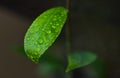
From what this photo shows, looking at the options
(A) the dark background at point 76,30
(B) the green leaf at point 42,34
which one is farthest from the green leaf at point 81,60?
(A) the dark background at point 76,30

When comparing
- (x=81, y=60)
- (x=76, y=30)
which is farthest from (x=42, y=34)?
(x=76, y=30)

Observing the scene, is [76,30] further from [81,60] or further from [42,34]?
[42,34]

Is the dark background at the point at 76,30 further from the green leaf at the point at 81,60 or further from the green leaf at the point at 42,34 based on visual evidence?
the green leaf at the point at 42,34

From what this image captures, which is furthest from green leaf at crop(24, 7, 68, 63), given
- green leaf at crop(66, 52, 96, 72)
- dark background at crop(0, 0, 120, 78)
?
dark background at crop(0, 0, 120, 78)

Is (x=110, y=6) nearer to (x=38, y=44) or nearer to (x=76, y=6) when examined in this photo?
(x=76, y=6)

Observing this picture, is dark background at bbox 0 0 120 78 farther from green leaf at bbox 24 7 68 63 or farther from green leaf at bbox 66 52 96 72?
green leaf at bbox 24 7 68 63
